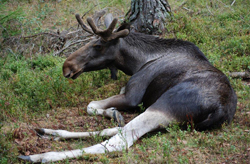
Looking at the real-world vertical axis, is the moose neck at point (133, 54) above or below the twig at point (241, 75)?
above

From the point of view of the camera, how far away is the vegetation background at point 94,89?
12.5 ft

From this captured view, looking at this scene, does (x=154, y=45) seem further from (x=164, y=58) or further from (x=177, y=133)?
(x=177, y=133)

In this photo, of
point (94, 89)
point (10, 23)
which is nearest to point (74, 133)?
point (94, 89)

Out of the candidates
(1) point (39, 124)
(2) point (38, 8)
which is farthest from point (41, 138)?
(2) point (38, 8)

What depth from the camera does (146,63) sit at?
19.2 ft

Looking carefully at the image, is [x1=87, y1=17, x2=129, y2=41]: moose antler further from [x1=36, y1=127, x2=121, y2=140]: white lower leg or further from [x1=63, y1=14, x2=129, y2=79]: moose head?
[x1=36, y1=127, x2=121, y2=140]: white lower leg

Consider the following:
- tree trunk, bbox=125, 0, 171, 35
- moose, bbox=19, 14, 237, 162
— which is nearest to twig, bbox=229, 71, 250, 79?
moose, bbox=19, 14, 237, 162

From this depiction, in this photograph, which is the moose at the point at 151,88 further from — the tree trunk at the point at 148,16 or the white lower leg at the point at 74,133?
the tree trunk at the point at 148,16

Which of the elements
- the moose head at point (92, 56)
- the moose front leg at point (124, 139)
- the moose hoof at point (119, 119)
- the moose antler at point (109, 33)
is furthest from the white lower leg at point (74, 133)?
the moose antler at point (109, 33)

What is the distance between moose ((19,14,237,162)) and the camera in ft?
13.9

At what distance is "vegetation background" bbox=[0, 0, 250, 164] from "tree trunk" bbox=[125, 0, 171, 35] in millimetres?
305

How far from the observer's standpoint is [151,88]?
5.28m

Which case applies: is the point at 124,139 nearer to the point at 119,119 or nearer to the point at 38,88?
the point at 119,119

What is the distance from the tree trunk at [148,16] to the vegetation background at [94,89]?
0.31 metres
